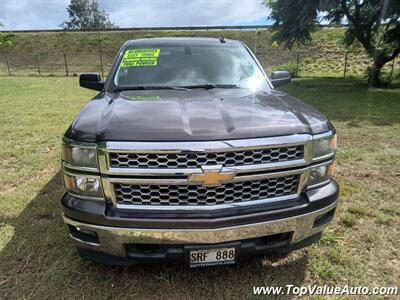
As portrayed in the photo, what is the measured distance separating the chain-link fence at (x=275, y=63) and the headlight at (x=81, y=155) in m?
17.8

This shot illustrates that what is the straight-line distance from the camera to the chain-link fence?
2208cm

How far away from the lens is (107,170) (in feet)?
6.46

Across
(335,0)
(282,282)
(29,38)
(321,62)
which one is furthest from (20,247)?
(29,38)

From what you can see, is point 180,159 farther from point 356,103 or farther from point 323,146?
point 356,103

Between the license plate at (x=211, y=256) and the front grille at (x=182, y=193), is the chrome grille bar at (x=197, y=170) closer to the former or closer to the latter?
the front grille at (x=182, y=193)

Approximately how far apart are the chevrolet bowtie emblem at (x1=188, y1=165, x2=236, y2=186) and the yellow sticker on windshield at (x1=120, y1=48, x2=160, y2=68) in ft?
5.79

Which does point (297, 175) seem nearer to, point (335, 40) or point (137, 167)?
point (137, 167)

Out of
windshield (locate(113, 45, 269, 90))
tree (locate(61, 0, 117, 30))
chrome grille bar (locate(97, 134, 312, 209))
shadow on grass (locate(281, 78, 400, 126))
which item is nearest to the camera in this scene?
chrome grille bar (locate(97, 134, 312, 209))

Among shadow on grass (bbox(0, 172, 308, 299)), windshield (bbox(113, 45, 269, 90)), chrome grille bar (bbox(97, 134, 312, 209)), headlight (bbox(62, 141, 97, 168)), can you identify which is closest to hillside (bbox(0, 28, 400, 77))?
windshield (bbox(113, 45, 269, 90))

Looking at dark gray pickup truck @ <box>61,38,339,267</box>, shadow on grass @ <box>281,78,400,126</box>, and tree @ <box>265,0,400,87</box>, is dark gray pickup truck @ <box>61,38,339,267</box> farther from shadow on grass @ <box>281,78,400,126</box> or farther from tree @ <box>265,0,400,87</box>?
tree @ <box>265,0,400,87</box>

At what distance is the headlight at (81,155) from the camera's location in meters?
2.00

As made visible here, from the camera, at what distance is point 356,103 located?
1012 centimetres

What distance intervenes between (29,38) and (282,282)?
4475cm

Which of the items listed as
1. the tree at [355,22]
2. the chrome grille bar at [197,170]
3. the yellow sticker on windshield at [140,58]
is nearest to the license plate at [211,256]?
the chrome grille bar at [197,170]
